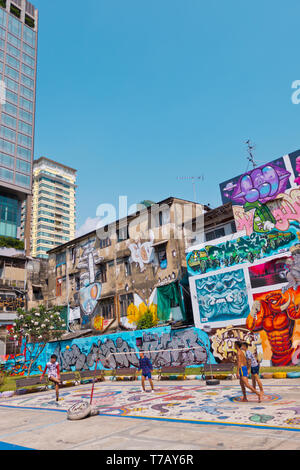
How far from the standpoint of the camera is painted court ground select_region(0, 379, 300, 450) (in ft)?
19.4

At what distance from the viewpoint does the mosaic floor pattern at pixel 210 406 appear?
7303 millimetres

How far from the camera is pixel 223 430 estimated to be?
6.52 meters

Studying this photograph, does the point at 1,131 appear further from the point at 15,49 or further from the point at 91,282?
the point at 91,282

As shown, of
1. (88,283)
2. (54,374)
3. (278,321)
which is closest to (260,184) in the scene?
(278,321)

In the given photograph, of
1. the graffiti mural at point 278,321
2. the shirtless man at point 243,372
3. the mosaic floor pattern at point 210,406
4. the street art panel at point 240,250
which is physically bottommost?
the mosaic floor pattern at point 210,406

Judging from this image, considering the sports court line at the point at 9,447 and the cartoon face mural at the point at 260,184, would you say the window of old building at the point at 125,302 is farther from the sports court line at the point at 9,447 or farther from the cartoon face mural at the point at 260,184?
the sports court line at the point at 9,447

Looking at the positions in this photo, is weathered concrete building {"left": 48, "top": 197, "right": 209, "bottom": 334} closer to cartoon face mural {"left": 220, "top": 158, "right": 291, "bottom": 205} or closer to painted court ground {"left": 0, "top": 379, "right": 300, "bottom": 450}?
cartoon face mural {"left": 220, "top": 158, "right": 291, "bottom": 205}

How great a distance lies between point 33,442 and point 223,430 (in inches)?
153

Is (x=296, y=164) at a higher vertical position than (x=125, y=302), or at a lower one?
higher

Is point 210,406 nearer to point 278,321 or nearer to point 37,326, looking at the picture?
point 278,321

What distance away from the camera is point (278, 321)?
2036 centimetres

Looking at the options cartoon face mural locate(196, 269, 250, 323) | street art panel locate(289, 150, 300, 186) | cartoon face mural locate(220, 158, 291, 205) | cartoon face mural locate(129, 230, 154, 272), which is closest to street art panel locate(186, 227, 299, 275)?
cartoon face mural locate(196, 269, 250, 323)

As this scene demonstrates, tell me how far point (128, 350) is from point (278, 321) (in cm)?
1416

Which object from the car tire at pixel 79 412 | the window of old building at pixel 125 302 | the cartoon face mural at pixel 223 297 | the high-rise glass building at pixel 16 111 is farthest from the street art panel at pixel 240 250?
the high-rise glass building at pixel 16 111
